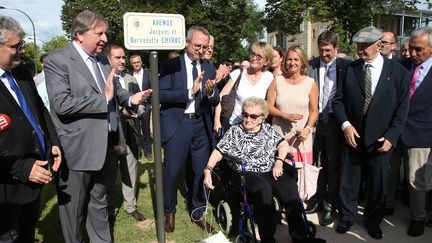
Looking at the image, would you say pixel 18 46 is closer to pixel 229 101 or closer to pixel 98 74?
pixel 98 74

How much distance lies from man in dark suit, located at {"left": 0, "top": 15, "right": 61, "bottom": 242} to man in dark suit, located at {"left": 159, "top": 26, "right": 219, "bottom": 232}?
4.48ft

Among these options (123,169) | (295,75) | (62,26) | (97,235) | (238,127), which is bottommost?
(97,235)

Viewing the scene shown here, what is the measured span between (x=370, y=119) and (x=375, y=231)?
1.22 metres

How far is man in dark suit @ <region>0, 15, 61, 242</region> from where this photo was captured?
7.67 ft

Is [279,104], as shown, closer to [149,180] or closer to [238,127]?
[238,127]

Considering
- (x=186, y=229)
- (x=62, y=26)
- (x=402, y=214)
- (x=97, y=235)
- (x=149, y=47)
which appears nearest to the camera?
(x=149, y=47)

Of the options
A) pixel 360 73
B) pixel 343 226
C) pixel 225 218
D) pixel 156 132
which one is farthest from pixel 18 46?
pixel 343 226

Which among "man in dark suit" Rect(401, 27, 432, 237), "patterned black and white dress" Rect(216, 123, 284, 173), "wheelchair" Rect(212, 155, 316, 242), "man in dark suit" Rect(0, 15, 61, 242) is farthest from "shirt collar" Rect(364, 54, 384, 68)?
"man in dark suit" Rect(0, 15, 61, 242)

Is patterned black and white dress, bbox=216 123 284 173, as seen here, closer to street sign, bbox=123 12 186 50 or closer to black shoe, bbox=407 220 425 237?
street sign, bbox=123 12 186 50

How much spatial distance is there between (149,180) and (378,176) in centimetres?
358

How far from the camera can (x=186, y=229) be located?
401 centimetres

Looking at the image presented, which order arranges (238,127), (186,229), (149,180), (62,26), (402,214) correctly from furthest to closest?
(62,26), (149,180), (402,214), (186,229), (238,127)

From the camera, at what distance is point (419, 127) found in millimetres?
3691

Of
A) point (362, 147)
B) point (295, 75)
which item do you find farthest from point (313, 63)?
point (362, 147)
